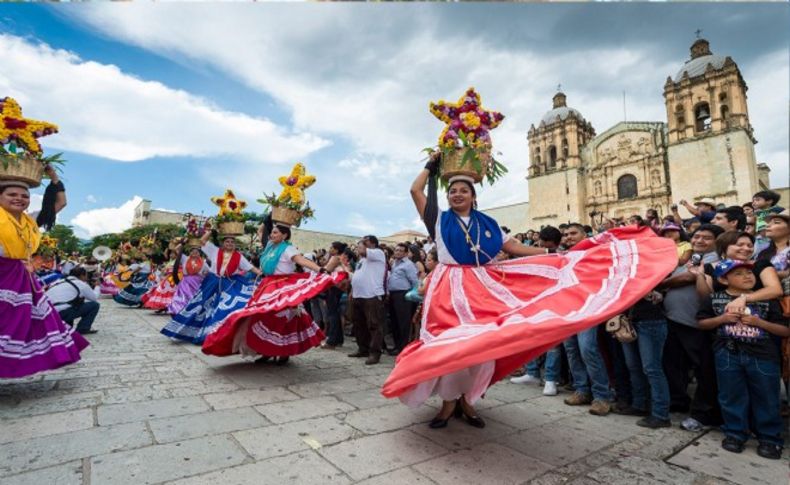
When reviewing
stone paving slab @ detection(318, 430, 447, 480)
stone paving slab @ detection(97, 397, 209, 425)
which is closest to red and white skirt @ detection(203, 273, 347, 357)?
stone paving slab @ detection(97, 397, 209, 425)

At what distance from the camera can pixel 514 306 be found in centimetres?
291

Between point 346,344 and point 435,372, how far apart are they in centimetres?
587

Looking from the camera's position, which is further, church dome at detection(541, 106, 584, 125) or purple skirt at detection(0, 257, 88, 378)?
A: church dome at detection(541, 106, 584, 125)

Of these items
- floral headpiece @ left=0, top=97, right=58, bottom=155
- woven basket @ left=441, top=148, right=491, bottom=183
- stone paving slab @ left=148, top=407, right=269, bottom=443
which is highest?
floral headpiece @ left=0, top=97, right=58, bottom=155

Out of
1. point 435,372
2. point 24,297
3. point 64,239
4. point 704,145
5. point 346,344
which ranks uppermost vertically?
point 704,145

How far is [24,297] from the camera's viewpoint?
154 inches

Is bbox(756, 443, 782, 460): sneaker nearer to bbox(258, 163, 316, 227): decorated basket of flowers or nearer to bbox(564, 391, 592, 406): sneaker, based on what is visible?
bbox(564, 391, 592, 406): sneaker

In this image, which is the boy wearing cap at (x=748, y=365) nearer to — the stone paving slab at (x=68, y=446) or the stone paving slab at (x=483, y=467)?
the stone paving slab at (x=483, y=467)

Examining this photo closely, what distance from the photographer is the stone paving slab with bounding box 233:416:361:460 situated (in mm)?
2717

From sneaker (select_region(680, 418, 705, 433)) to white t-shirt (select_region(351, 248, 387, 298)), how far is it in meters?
4.13

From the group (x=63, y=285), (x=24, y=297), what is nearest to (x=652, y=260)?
(x=24, y=297)

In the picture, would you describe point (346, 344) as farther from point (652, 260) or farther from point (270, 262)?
point (652, 260)

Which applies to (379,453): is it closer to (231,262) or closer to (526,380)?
(526,380)

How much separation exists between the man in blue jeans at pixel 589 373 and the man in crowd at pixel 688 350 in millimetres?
630
